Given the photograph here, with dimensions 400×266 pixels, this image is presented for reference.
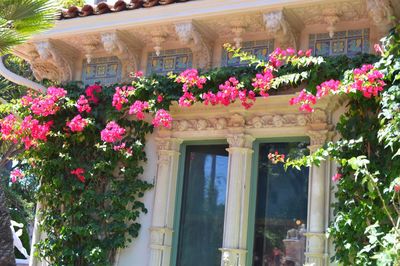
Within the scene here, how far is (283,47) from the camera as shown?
21.8ft

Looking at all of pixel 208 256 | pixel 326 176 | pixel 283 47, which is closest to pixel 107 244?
pixel 208 256

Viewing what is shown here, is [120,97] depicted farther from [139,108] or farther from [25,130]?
[25,130]

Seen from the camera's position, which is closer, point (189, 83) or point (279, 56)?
point (279, 56)

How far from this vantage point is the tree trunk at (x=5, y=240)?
18.6 ft

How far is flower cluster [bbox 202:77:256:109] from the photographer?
6.20 meters

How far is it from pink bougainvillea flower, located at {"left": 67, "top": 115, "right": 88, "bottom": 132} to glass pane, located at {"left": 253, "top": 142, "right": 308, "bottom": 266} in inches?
84.8

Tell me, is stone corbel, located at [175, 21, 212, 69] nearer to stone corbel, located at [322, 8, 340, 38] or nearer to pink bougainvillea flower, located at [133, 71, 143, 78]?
pink bougainvillea flower, located at [133, 71, 143, 78]

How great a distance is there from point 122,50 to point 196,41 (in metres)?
1.07

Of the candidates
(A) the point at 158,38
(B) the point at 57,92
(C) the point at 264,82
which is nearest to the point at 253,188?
(C) the point at 264,82

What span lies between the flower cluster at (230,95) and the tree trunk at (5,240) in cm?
238

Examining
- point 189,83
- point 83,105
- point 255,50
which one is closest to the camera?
point 189,83

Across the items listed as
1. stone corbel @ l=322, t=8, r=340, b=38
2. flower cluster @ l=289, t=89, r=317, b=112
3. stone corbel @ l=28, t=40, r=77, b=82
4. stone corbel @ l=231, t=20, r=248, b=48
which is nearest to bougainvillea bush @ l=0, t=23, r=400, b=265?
flower cluster @ l=289, t=89, r=317, b=112

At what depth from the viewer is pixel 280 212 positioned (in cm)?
639

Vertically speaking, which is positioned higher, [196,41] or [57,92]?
[196,41]
